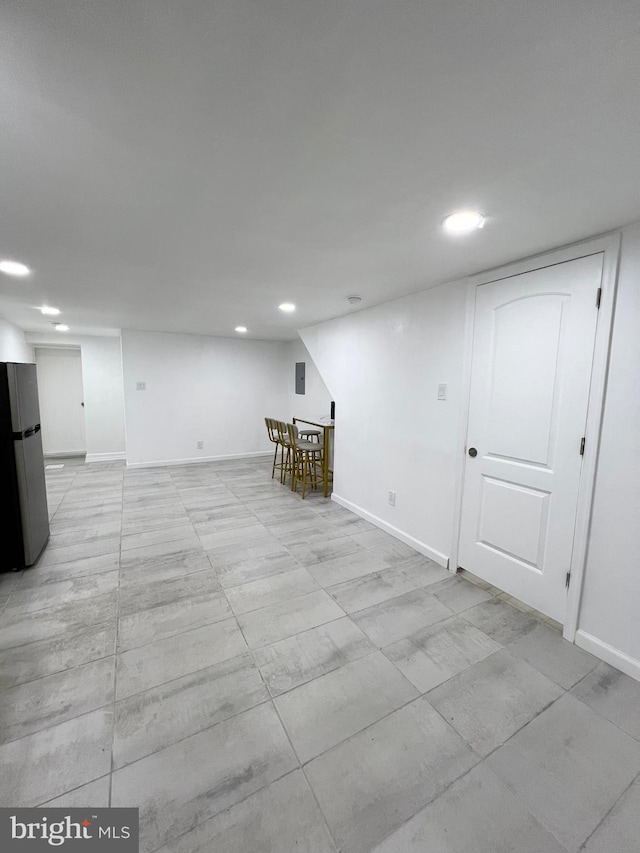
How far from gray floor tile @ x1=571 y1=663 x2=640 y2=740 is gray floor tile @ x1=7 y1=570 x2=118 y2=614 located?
9.17ft

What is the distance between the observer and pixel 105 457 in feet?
20.0

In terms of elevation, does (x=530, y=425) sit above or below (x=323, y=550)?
above

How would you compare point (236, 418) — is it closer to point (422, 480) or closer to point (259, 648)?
point (422, 480)

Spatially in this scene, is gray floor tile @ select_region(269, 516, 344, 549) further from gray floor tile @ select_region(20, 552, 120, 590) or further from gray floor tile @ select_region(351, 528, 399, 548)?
gray floor tile @ select_region(20, 552, 120, 590)

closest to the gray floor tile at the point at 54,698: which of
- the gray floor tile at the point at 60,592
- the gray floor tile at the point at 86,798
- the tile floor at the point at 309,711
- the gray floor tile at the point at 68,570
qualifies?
the tile floor at the point at 309,711

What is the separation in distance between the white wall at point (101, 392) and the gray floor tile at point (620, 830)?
6.92 metres

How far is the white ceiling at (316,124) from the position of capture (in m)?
0.73

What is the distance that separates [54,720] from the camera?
1.41 m

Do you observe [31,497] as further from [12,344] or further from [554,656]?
[554,656]

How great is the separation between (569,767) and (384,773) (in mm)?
706

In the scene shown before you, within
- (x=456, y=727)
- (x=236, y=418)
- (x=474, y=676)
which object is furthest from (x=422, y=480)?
(x=236, y=418)

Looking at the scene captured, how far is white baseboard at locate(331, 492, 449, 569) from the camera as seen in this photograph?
272 centimetres

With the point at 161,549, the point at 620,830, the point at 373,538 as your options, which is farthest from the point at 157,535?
the point at 620,830

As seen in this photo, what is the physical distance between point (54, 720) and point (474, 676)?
1.89 meters
